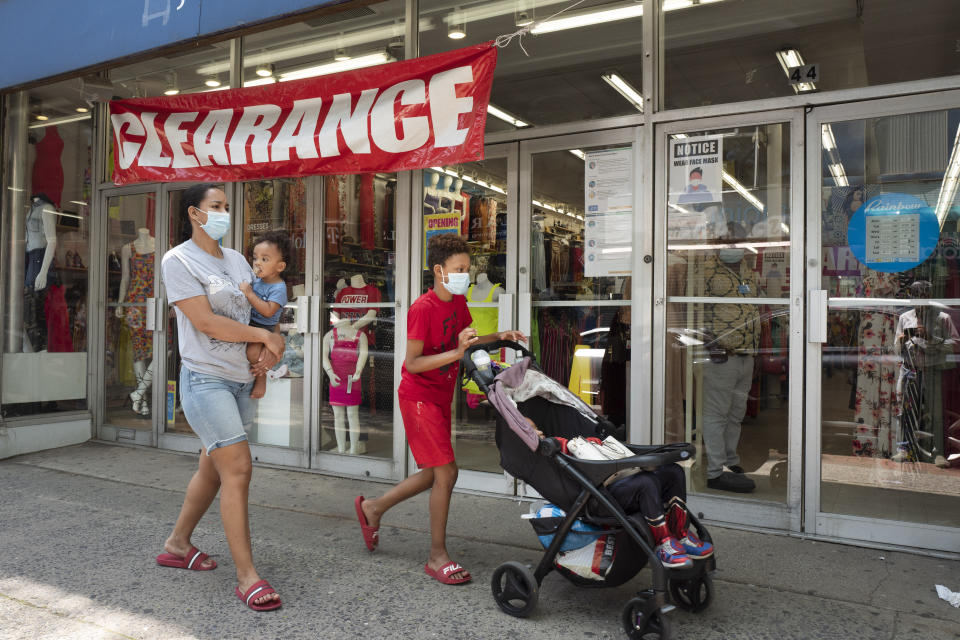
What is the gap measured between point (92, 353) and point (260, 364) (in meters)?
4.70

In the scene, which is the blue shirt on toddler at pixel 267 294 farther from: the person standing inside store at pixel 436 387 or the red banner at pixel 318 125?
the red banner at pixel 318 125

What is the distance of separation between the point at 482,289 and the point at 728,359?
1.86 meters

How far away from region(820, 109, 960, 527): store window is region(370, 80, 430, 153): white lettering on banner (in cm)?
259

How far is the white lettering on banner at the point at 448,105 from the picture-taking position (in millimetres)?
4676

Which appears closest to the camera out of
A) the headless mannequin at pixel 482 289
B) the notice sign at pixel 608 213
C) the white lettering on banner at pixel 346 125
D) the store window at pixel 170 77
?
the notice sign at pixel 608 213

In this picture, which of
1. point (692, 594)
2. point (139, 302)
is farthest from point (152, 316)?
point (692, 594)

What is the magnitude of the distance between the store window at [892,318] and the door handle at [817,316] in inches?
4.0

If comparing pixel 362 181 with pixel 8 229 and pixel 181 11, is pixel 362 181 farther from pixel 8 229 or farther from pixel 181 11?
pixel 8 229

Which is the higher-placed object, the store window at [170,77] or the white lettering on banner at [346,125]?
the store window at [170,77]

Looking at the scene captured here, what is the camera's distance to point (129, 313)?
7.17m

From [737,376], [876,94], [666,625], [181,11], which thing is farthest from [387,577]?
[181,11]

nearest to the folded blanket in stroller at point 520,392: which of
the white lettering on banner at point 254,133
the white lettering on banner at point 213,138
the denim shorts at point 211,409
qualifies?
the denim shorts at point 211,409

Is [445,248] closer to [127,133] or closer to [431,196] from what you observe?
[431,196]

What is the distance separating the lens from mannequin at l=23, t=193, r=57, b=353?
6.82 metres
